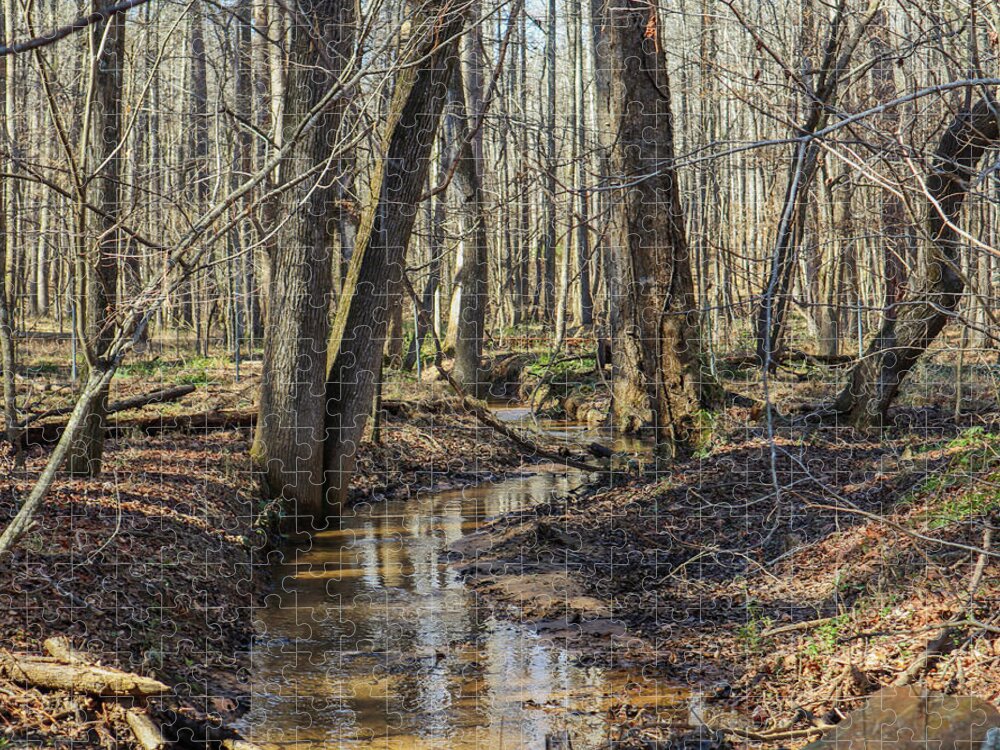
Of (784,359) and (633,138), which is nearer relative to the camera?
(633,138)

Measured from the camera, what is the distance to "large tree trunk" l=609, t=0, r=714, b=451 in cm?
935

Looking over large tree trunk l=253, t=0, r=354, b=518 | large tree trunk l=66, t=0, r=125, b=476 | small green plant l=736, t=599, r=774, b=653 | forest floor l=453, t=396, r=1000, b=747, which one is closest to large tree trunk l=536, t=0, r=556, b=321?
large tree trunk l=253, t=0, r=354, b=518

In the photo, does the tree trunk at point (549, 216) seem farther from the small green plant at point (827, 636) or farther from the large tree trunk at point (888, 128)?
the small green plant at point (827, 636)

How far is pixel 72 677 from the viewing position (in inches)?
155

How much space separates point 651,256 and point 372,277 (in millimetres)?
2716

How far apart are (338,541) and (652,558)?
2.85 metres

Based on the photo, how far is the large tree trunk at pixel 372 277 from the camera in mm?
8734

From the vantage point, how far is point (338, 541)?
27.6 ft

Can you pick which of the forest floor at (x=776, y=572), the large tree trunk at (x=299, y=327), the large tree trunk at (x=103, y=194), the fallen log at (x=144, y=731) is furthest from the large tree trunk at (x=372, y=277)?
the fallen log at (x=144, y=731)

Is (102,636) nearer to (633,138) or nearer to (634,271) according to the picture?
(634,271)

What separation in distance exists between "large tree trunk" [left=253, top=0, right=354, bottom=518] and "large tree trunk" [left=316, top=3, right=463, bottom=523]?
0.19m

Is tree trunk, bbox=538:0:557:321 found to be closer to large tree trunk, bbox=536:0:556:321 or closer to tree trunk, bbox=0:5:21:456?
large tree trunk, bbox=536:0:556:321

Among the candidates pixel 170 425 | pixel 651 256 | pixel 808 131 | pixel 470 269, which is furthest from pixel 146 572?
pixel 470 269

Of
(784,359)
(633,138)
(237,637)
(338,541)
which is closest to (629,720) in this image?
(237,637)
